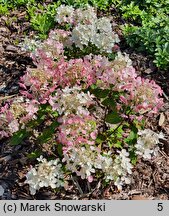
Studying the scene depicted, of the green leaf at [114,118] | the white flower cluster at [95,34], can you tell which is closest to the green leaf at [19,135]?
A: the green leaf at [114,118]

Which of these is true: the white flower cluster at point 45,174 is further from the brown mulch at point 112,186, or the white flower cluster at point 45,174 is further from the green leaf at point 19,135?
the brown mulch at point 112,186

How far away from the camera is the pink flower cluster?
2406 mm

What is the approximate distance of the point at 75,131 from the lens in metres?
2.41

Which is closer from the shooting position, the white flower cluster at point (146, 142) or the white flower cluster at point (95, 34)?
the white flower cluster at point (146, 142)

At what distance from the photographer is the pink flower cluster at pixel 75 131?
7.89ft

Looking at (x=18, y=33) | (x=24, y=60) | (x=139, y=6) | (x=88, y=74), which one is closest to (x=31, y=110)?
(x=88, y=74)

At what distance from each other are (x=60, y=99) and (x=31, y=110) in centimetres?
18

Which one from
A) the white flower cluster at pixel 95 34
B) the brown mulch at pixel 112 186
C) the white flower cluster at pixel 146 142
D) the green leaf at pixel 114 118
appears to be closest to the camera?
the white flower cluster at pixel 146 142

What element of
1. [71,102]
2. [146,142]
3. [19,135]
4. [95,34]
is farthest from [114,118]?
[95,34]

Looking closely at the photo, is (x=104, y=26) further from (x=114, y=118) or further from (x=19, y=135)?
(x=19, y=135)

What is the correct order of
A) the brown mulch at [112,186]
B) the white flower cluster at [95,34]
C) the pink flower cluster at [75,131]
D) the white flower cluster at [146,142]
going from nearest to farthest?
the pink flower cluster at [75,131] < the white flower cluster at [146,142] < the brown mulch at [112,186] < the white flower cluster at [95,34]

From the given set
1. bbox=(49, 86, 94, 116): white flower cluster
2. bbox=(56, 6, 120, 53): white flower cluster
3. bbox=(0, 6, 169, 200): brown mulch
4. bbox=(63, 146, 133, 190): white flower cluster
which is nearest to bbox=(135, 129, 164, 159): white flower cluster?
bbox=(63, 146, 133, 190): white flower cluster

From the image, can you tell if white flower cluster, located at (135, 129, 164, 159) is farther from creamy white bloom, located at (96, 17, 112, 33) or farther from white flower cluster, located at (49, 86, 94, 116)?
creamy white bloom, located at (96, 17, 112, 33)

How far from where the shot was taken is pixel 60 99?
2.49m
